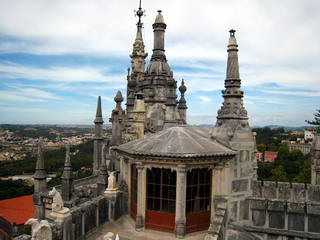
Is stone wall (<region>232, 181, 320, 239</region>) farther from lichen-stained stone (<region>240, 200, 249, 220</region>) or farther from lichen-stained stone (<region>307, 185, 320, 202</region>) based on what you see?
lichen-stained stone (<region>307, 185, 320, 202</region>)

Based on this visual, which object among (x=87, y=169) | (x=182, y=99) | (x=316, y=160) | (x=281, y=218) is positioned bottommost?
(x=87, y=169)

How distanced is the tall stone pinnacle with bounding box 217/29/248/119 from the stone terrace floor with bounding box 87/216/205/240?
511 cm

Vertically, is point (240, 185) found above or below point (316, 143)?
below

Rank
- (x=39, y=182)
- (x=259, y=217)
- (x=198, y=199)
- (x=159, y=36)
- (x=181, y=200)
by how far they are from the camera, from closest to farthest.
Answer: (x=181, y=200), (x=198, y=199), (x=259, y=217), (x=159, y=36), (x=39, y=182)

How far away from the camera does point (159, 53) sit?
66.4ft

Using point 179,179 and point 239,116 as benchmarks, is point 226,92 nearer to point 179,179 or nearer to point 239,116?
point 239,116

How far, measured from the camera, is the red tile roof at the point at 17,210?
49.3 meters

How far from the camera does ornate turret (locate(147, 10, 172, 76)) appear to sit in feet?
65.6

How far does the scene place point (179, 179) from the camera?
1134cm

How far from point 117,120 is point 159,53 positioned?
213 inches

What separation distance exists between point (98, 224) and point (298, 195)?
998cm

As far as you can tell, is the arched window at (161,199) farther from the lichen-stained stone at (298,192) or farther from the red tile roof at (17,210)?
the red tile roof at (17,210)

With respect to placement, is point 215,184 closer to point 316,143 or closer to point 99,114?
point 316,143

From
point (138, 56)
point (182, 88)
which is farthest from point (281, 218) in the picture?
point (138, 56)
